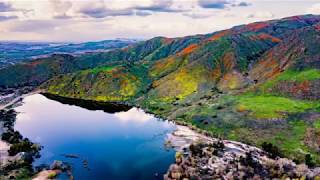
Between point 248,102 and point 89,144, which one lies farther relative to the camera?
point 248,102

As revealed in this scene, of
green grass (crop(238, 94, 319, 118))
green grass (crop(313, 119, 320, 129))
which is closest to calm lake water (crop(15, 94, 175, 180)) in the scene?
green grass (crop(238, 94, 319, 118))

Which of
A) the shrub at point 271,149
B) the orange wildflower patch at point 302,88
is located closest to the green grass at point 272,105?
the orange wildflower patch at point 302,88

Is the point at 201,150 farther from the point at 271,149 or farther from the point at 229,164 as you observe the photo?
the point at 271,149

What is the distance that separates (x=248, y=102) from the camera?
175000 mm

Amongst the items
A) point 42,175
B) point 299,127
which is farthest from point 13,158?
point 299,127

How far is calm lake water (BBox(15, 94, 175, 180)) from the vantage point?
115m

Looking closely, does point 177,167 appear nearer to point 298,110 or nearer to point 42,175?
point 42,175

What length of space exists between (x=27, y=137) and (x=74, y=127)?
22.9 metres

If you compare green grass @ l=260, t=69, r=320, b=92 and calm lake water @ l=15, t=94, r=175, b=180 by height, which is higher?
green grass @ l=260, t=69, r=320, b=92

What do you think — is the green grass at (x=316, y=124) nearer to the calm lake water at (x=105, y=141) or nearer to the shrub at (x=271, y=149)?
the shrub at (x=271, y=149)

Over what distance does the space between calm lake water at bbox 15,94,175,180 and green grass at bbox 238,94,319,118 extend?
113 ft

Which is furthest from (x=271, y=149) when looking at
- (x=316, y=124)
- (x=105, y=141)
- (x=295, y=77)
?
(x=295, y=77)

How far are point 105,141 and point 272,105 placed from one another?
7104cm

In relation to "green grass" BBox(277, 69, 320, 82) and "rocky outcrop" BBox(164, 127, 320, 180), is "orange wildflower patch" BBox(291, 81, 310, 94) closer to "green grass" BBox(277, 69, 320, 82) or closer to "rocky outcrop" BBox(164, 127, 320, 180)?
"green grass" BBox(277, 69, 320, 82)
